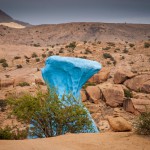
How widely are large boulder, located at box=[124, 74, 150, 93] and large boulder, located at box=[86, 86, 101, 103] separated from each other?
2770mm

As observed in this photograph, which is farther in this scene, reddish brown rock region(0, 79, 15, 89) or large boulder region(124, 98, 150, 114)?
reddish brown rock region(0, 79, 15, 89)

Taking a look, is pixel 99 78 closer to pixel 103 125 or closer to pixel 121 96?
pixel 121 96

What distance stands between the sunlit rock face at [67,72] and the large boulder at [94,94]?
246 inches

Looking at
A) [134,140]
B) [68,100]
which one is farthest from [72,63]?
[134,140]

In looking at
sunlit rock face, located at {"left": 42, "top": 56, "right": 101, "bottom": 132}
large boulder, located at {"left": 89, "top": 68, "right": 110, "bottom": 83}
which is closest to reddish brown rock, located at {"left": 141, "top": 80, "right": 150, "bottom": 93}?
large boulder, located at {"left": 89, "top": 68, "right": 110, "bottom": 83}

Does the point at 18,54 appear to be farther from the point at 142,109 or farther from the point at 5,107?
the point at 142,109

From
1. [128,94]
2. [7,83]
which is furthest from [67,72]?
[7,83]

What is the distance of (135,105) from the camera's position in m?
15.9

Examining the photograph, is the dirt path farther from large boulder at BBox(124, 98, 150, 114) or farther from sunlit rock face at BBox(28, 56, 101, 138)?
large boulder at BBox(124, 98, 150, 114)

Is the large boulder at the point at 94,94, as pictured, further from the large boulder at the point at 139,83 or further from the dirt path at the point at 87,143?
the dirt path at the point at 87,143

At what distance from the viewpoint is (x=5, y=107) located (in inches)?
706

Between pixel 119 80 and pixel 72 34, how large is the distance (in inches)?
1947

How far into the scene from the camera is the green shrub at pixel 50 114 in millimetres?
9609

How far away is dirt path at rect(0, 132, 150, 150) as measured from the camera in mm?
6507
